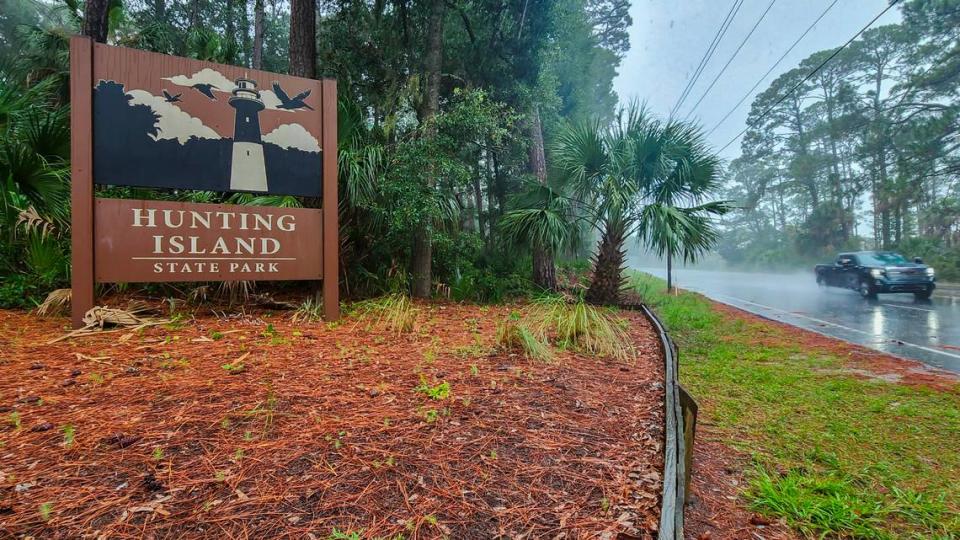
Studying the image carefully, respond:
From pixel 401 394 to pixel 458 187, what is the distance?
4232mm

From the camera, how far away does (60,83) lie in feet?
20.6

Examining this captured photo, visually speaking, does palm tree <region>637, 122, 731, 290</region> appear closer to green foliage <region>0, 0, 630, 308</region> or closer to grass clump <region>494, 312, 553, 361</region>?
green foliage <region>0, 0, 630, 308</region>

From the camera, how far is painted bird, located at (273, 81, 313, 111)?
13.6 feet

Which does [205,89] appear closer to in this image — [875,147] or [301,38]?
[301,38]

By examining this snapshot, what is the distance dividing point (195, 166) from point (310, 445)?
3.39 m

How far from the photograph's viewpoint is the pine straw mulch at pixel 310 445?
124 centimetres

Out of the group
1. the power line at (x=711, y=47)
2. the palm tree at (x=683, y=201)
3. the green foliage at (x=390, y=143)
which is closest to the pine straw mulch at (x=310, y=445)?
the green foliage at (x=390, y=143)

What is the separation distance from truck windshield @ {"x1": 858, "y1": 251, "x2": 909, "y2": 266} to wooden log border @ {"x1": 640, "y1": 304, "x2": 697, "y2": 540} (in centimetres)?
1300

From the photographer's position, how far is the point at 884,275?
35.1ft

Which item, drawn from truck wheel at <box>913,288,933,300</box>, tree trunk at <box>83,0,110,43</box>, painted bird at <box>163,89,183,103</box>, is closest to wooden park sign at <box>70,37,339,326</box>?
painted bird at <box>163,89,183,103</box>

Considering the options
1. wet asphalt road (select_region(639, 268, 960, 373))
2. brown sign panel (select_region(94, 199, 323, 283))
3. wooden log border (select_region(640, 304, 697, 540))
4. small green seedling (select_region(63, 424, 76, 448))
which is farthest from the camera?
wet asphalt road (select_region(639, 268, 960, 373))

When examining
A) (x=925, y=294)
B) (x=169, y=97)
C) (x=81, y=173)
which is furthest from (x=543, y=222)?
(x=925, y=294)

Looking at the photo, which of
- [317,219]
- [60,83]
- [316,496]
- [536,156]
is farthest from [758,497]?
[60,83]

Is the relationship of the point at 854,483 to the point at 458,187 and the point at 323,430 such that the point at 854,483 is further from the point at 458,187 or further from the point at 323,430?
the point at 458,187
